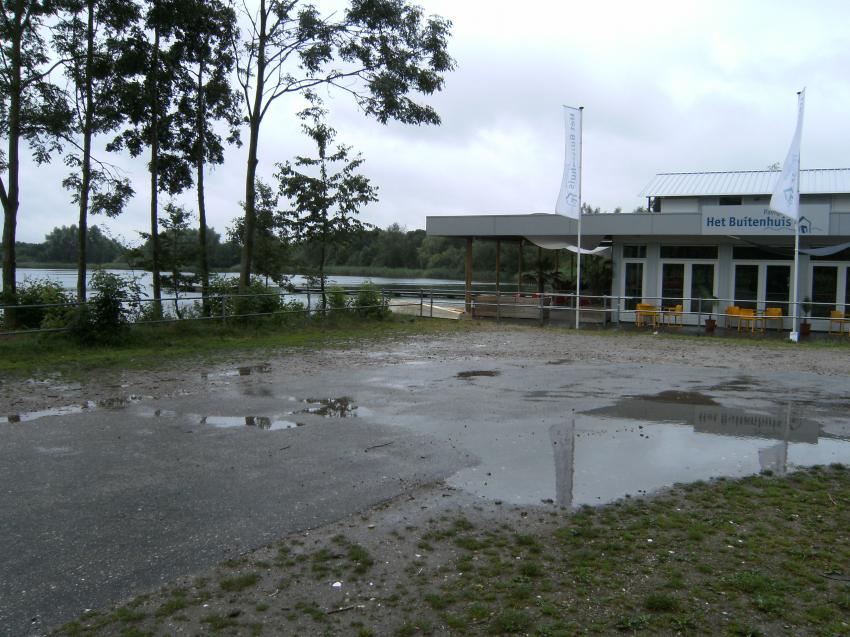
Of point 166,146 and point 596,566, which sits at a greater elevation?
point 166,146

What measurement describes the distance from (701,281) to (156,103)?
1752 centimetres

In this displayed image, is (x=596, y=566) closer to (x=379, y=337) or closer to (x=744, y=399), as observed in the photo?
(x=744, y=399)

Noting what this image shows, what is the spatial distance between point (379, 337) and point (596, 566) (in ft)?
46.2

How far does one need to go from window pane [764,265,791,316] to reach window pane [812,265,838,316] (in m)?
0.73

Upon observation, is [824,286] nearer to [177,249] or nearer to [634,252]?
[634,252]

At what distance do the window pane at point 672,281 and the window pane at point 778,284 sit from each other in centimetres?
258

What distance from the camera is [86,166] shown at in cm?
1886

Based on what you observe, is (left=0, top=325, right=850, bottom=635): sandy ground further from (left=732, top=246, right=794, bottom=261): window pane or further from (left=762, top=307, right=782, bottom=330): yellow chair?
(left=732, top=246, right=794, bottom=261): window pane

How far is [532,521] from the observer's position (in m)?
5.08

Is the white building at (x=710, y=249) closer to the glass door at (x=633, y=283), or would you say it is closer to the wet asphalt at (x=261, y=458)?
the glass door at (x=633, y=283)

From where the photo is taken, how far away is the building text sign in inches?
847

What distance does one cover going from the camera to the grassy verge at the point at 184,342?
1274 centimetres

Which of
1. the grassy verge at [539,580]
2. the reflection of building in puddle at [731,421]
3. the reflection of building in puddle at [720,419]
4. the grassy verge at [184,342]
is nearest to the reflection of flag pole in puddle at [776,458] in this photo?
the reflection of building in puddle at [731,421]

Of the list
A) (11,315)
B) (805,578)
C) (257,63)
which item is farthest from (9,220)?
(805,578)
